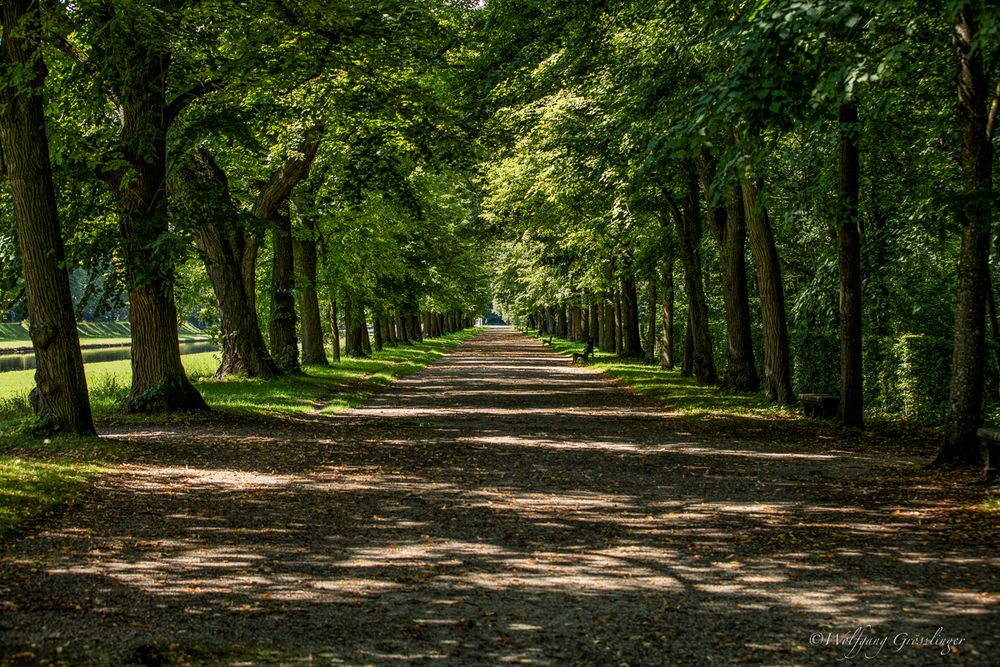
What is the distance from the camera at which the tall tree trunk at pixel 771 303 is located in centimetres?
1802

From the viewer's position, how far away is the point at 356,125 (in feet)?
62.1

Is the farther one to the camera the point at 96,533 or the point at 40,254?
the point at 40,254

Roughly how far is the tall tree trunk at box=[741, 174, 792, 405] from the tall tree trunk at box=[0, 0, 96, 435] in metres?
12.4

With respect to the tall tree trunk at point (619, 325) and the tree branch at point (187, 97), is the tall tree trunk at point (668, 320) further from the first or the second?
the tree branch at point (187, 97)

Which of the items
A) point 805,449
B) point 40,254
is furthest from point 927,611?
point 40,254

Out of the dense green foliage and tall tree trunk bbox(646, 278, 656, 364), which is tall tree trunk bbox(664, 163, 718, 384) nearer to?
the dense green foliage

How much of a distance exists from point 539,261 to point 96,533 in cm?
3006

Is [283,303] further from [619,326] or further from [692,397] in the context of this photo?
[619,326]

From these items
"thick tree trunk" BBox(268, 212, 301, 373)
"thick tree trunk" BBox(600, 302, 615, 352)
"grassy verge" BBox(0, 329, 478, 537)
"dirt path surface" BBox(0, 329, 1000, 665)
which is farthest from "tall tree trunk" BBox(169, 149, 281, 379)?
"thick tree trunk" BBox(600, 302, 615, 352)

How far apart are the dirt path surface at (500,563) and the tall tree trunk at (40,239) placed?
1.55m

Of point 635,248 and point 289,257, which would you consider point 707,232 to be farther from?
point 289,257

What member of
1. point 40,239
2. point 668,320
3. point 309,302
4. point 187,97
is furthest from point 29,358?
point 40,239

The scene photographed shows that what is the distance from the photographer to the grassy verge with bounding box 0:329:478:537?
8.55m

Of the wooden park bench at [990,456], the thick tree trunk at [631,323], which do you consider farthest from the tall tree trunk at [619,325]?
the wooden park bench at [990,456]
